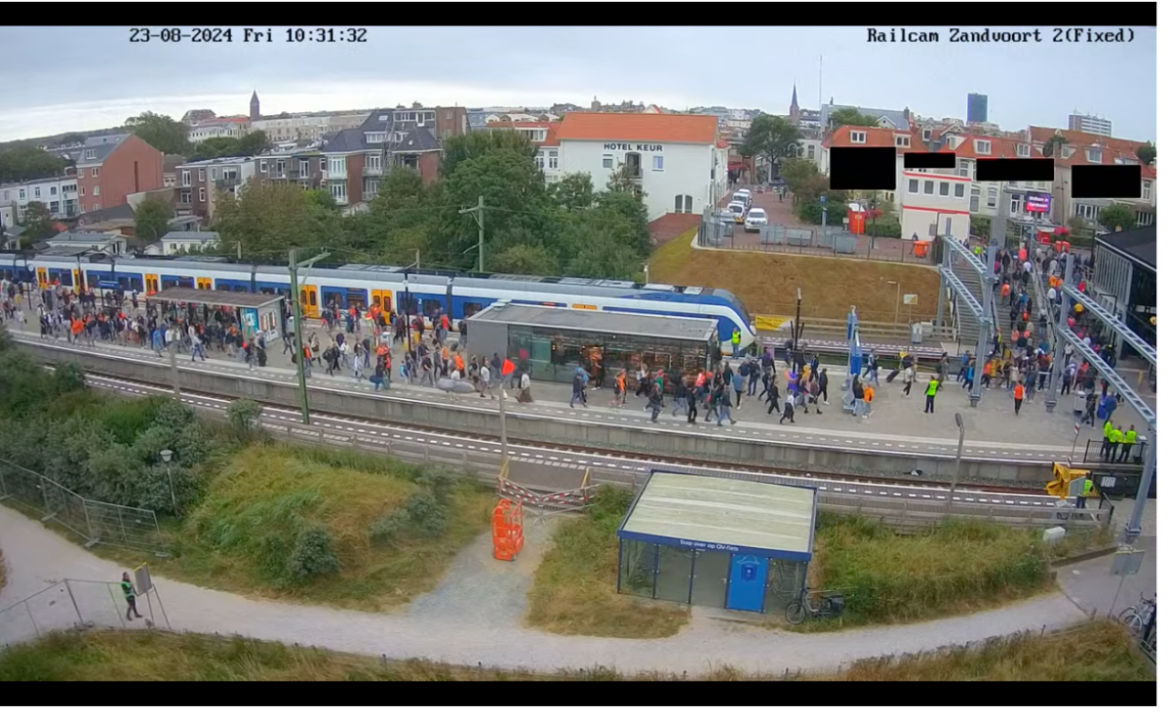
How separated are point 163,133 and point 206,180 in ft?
7.24

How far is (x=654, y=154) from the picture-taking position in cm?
3003

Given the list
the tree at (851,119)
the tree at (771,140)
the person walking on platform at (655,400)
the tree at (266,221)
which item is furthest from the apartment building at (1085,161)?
the tree at (266,221)

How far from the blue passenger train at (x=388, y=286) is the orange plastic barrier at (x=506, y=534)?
8562 mm

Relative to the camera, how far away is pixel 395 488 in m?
13.9

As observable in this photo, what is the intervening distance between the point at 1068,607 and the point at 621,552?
17.1ft

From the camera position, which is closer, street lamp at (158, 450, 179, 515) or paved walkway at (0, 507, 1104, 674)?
paved walkway at (0, 507, 1104, 674)

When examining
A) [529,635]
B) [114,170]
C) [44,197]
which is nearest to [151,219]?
[114,170]

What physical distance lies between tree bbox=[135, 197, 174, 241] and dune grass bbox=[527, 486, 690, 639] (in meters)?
23.5

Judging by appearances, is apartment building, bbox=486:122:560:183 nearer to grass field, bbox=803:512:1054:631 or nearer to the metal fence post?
grass field, bbox=803:512:1054:631

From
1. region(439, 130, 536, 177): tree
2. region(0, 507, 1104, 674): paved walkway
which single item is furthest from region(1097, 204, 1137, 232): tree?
region(439, 130, 536, 177): tree

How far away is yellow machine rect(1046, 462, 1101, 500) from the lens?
44.6ft

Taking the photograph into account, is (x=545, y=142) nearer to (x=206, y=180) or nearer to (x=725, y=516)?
(x=206, y=180)

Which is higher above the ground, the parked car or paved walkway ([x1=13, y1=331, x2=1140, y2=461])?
the parked car

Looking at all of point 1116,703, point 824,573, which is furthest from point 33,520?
point 1116,703
